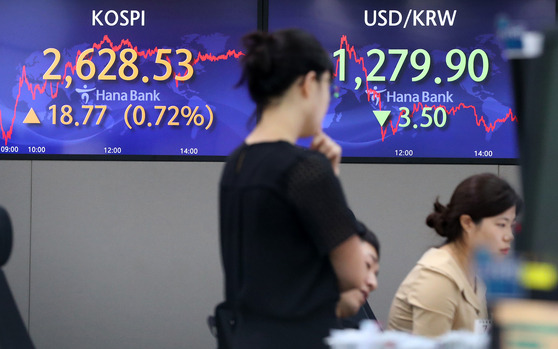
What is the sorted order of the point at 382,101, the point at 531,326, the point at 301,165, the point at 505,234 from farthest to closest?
the point at 382,101 < the point at 505,234 < the point at 301,165 < the point at 531,326

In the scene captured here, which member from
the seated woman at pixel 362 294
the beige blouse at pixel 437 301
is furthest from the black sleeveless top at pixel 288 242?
the beige blouse at pixel 437 301

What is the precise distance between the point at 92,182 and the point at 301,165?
9.34 feet

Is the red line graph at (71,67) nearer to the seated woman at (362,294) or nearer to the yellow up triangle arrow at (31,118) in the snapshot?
the yellow up triangle arrow at (31,118)

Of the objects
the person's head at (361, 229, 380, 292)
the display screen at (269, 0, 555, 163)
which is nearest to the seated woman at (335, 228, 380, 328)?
the person's head at (361, 229, 380, 292)

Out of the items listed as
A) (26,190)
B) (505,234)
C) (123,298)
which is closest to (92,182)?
(26,190)

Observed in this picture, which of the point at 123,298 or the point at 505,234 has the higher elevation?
the point at 505,234

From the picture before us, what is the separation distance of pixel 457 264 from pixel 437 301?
0.60ft

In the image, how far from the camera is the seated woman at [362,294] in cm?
166

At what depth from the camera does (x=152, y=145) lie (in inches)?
160

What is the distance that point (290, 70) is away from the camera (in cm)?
157

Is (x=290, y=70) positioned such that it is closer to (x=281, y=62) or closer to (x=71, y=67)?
(x=281, y=62)

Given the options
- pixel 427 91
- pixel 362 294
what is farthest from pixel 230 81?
pixel 362 294

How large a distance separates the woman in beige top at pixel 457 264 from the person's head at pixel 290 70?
89cm

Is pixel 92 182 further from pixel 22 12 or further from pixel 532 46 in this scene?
pixel 532 46
